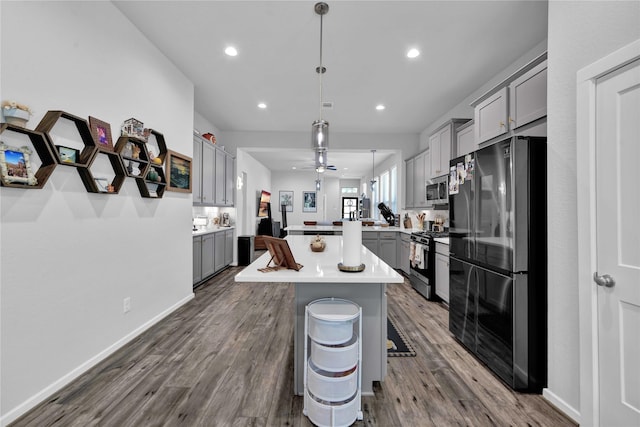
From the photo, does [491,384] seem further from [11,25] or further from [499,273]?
[11,25]

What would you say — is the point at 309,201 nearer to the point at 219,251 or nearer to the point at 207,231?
the point at 219,251

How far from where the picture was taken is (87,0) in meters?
2.11

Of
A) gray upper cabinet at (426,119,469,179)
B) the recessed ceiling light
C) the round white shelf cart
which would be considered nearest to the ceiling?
the recessed ceiling light

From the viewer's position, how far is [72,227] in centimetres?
200

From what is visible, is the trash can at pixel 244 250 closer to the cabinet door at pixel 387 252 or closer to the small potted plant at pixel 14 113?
the cabinet door at pixel 387 252

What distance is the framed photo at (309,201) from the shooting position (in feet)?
38.2

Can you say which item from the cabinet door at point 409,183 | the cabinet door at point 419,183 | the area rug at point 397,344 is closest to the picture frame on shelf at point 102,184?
the area rug at point 397,344

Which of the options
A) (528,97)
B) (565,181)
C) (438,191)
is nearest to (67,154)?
(565,181)

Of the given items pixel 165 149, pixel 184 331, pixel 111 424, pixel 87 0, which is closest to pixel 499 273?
pixel 111 424

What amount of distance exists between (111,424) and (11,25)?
2.41 metres

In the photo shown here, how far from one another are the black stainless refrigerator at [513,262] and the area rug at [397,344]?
57 cm

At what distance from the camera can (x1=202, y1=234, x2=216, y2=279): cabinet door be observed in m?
4.46

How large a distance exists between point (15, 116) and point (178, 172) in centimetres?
183

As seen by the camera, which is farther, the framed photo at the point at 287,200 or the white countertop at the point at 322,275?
the framed photo at the point at 287,200
